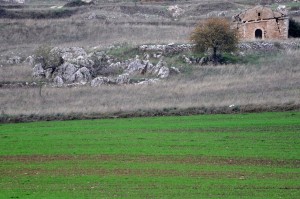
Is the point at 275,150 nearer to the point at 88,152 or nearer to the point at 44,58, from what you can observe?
the point at 88,152

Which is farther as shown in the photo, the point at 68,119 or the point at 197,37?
the point at 197,37

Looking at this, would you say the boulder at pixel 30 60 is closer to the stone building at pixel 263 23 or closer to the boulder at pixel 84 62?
the boulder at pixel 84 62

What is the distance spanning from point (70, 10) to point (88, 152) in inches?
3322

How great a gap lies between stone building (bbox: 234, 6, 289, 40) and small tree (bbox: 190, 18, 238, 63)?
11.0 m

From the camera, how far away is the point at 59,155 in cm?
3102

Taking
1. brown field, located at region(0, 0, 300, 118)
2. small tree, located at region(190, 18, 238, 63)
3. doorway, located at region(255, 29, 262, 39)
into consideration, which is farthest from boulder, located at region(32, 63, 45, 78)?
doorway, located at region(255, 29, 262, 39)

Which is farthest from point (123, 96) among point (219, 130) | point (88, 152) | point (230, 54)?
point (230, 54)

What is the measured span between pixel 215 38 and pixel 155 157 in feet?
142

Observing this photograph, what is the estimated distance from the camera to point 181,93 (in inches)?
2036


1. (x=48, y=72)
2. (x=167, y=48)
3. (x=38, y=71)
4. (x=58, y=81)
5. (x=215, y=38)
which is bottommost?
(x=58, y=81)

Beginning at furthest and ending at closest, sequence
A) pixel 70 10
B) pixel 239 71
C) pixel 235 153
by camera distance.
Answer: pixel 70 10 → pixel 239 71 → pixel 235 153

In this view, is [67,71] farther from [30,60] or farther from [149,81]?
[149,81]

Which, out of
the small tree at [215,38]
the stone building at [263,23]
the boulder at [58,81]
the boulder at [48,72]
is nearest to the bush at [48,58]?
the boulder at [48,72]

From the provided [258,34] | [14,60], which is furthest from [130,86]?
[258,34]
